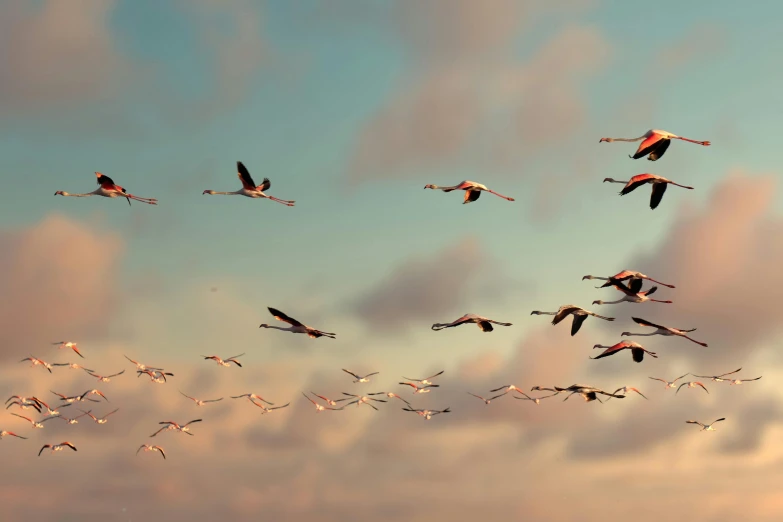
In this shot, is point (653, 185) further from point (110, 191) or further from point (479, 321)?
point (110, 191)

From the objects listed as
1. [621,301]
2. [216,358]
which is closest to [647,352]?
[621,301]

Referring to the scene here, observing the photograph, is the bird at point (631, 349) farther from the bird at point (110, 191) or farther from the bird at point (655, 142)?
the bird at point (110, 191)

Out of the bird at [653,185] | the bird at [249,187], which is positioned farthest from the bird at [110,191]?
the bird at [653,185]

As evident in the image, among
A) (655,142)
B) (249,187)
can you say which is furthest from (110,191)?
(655,142)

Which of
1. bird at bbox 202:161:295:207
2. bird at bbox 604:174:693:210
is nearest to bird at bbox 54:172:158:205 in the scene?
bird at bbox 202:161:295:207

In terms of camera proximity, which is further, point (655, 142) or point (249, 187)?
point (249, 187)

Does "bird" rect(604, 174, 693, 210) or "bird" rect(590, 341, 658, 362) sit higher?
"bird" rect(604, 174, 693, 210)

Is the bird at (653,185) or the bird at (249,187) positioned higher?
the bird at (249,187)

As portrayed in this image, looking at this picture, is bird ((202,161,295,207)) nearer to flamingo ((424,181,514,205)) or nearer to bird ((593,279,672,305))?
flamingo ((424,181,514,205))

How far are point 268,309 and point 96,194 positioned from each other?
51.8 ft

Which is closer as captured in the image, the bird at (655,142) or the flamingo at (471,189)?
the bird at (655,142)

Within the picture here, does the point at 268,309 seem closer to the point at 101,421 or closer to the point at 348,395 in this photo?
the point at 348,395

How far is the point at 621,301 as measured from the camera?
55031mm

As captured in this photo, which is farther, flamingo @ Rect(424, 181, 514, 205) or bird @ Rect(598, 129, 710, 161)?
flamingo @ Rect(424, 181, 514, 205)
